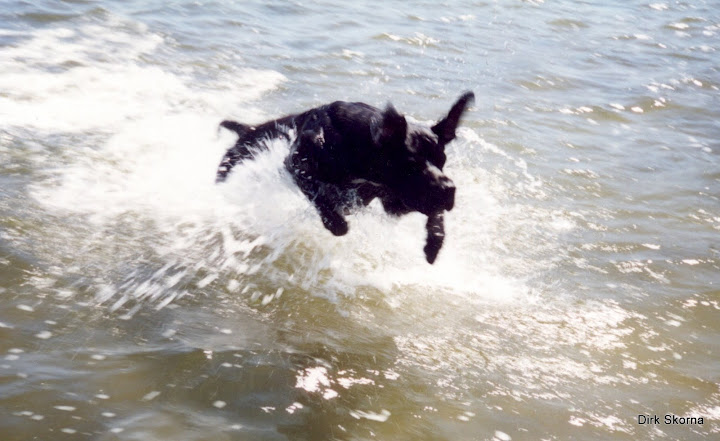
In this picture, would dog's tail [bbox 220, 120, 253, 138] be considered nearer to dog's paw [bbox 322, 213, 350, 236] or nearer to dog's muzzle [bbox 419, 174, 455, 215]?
dog's paw [bbox 322, 213, 350, 236]

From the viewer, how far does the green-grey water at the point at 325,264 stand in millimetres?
3697

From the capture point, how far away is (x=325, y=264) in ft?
17.9

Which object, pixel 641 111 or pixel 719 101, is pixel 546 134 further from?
pixel 719 101

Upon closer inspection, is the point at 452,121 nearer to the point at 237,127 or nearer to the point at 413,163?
the point at 413,163

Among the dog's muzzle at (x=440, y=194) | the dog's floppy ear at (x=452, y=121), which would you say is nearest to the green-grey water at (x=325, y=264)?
the dog's muzzle at (x=440, y=194)

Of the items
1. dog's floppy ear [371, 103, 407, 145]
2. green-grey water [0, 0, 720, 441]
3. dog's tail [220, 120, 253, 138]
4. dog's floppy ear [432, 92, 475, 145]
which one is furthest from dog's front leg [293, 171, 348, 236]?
dog's tail [220, 120, 253, 138]

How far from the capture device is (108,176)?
6336 millimetres

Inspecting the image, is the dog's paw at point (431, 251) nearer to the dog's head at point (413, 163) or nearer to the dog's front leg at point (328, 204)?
the dog's head at point (413, 163)

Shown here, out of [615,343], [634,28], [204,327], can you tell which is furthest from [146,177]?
[634,28]

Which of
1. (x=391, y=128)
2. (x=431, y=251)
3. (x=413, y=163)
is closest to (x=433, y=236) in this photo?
(x=431, y=251)

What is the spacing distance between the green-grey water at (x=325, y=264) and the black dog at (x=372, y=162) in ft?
1.22

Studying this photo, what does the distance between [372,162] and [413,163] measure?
32 cm

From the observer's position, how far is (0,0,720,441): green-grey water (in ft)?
12.1

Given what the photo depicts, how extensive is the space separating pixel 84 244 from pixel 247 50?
22.1 ft
